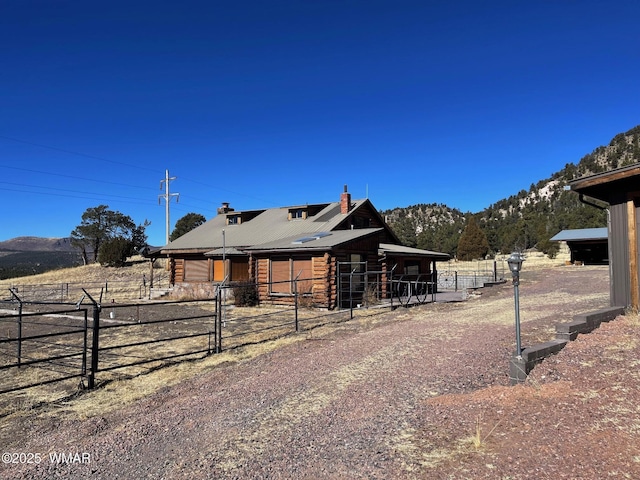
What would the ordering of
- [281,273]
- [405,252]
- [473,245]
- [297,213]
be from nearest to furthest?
[281,273]
[405,252]
[297,213]
[473,245]

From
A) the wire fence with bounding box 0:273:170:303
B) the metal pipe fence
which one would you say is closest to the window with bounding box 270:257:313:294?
the metal pipe fence

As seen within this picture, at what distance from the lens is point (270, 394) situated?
270 inches

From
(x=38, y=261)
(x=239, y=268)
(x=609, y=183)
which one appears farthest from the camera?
(x=38, y=261)

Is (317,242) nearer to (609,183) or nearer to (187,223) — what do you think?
(609,183)

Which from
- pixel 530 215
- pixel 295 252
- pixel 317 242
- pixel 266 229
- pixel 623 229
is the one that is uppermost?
pixel 530 215

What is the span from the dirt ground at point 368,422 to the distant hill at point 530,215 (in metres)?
36.4

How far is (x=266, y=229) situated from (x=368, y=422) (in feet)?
75.9

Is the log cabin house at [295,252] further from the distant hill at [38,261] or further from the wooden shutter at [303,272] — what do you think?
the distant hill at [38,261]

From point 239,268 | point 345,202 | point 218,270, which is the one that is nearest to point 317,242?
point 345,202

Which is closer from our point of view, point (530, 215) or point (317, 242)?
point (317, 242)

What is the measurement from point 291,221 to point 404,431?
23.6 m

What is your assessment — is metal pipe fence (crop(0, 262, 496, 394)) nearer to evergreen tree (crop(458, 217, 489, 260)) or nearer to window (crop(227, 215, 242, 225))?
window (crop(227, 215, 242, 225))

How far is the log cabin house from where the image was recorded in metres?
20.2

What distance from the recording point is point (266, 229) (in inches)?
1102
